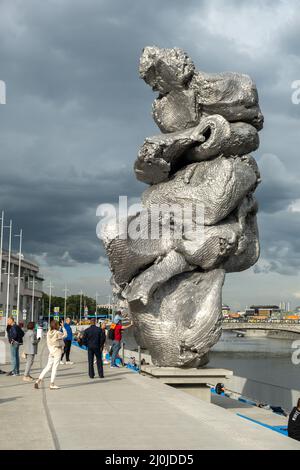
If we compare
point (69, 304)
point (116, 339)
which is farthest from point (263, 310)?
point (116, 339)

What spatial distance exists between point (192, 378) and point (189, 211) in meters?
3.84

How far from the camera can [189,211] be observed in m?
14.0

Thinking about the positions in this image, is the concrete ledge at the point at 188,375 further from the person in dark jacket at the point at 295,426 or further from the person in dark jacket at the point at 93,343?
the person in dark jacket at the point at 295,426

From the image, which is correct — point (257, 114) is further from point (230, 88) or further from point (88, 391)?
point (88, 391)

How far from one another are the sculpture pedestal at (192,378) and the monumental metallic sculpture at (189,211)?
26 centimetres

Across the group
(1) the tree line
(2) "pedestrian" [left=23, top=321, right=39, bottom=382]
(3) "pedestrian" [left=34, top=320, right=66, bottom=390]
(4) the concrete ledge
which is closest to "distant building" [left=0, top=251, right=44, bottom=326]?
(1) the tree line

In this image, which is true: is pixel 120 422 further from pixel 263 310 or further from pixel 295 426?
pixel 263 310

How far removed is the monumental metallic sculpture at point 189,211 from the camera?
44.0 feet

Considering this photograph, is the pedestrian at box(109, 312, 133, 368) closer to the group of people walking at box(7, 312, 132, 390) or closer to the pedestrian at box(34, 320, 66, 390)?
the group of people walking at box(7, 312, 132, 390)

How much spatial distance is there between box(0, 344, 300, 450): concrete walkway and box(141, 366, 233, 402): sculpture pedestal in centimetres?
125

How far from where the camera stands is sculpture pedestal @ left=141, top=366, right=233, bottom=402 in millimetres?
13406
